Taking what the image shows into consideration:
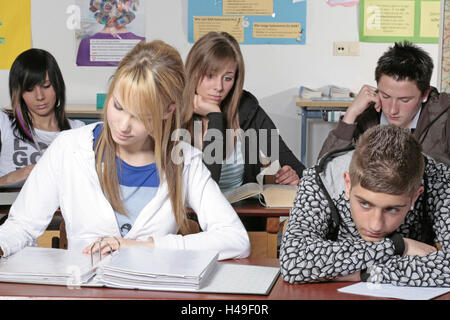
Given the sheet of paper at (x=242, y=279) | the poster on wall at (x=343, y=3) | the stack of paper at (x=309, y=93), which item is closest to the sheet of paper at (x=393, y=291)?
the sheet of paper at (x=242, y=279)

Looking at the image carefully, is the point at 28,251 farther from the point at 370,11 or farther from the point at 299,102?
the point at 370,11

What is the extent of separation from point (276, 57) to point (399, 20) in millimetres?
1011

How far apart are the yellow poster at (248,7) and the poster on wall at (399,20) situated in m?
0.74

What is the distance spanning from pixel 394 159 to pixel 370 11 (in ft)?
12.0

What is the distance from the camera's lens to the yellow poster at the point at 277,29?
4867 millimetres

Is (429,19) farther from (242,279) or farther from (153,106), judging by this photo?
(242,279)

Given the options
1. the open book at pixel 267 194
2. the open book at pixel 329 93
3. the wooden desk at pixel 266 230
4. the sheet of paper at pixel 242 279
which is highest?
the open book at pixel 329 93

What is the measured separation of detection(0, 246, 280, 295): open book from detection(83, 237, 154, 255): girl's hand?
0.10 ft

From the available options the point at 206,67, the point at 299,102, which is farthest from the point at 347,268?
the point at 299,102

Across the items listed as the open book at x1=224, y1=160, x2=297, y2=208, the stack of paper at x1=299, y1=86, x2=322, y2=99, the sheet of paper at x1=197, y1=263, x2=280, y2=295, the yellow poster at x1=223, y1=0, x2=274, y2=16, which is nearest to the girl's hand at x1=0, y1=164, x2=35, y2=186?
the open book at x1=224, y1=160, x2=297, y2=208

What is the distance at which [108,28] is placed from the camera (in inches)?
195

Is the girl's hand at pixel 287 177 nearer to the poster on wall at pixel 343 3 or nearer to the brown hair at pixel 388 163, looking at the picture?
the brown hair at pixel 388 163

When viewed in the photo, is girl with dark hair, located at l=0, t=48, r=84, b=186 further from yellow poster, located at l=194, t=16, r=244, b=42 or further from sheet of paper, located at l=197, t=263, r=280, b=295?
yellow poster, located at l=194, t=16, r=244, b=42

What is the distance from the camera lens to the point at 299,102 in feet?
14.3
